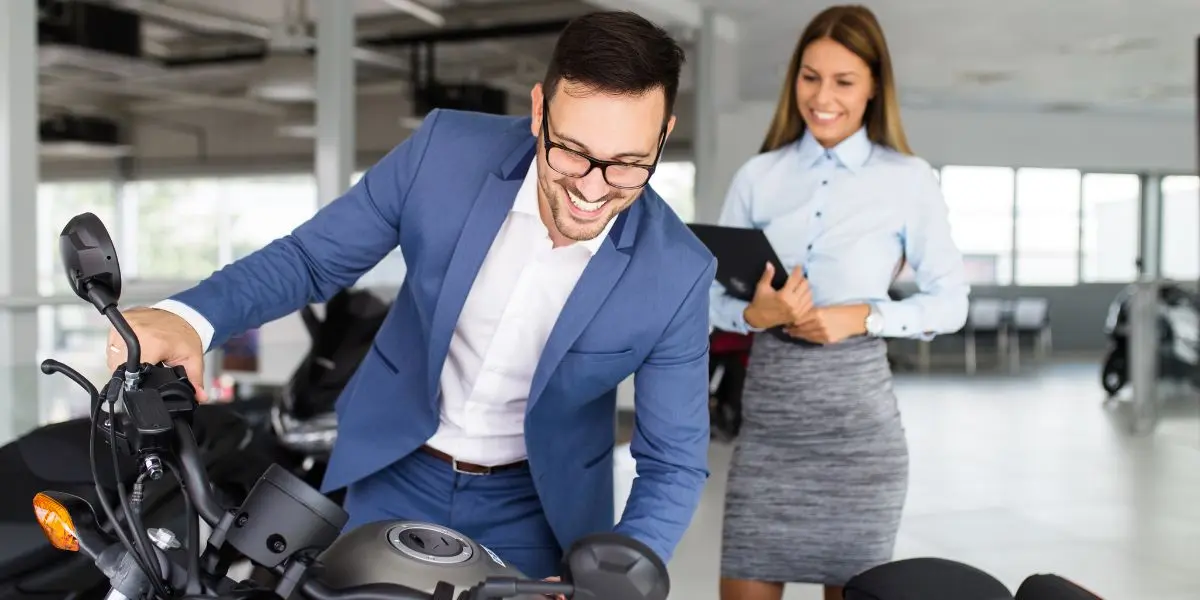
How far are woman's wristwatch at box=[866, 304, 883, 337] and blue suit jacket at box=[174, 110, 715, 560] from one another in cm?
67

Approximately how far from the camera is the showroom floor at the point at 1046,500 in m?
4.53

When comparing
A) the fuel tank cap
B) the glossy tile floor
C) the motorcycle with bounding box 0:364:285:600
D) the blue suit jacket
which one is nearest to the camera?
the fuel tank cap

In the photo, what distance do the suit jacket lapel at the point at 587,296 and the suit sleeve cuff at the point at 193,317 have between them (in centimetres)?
40

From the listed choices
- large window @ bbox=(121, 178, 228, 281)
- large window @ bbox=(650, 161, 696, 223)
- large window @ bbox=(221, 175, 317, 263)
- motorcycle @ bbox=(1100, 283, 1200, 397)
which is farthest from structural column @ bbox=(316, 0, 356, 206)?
large window @ bbox=(121, 178, 228, 281)

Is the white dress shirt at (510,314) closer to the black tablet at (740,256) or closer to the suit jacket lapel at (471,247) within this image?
the suit jacket lapel at (471,247)

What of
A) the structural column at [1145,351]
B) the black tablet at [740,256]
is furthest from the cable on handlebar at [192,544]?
the structural column at [1145,351]

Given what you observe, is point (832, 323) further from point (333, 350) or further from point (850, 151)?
point (333, 350)

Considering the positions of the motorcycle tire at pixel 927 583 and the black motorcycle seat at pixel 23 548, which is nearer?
the motorcycle tire at pixel 927 583

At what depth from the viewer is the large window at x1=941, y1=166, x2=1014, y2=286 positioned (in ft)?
50.1

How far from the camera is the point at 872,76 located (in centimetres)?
201

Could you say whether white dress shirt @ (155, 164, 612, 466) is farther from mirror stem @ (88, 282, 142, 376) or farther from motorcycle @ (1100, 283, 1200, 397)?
motorcycle @ (1100, 283, 1200, 397)

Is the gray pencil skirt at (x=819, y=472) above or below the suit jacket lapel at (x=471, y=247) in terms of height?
below

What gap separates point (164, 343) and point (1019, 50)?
1140 cm

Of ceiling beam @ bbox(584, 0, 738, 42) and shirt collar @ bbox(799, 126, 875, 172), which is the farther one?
ceiling beam @ bbox(584, 0, 738, 42)
